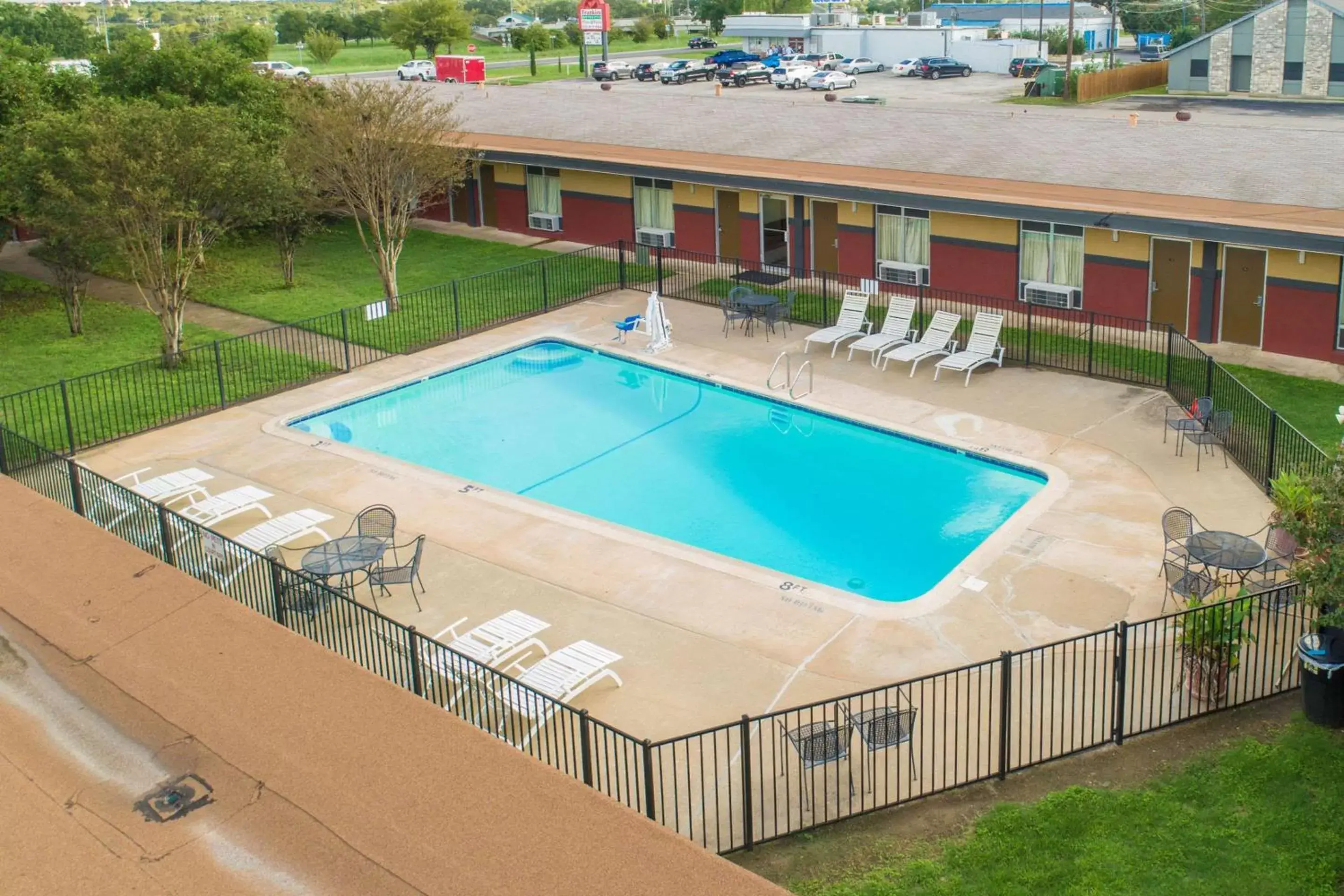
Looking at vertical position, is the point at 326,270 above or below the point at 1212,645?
above

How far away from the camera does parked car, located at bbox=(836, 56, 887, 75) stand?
8431 cm

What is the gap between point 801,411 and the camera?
2416 cm

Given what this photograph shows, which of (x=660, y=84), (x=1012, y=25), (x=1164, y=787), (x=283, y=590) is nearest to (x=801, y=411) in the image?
(x=283, y=590)

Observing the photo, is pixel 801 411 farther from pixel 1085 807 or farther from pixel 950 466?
pixel 1085 807

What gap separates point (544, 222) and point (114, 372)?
14475mm

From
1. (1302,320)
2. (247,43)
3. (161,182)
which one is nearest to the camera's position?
(1302,320)

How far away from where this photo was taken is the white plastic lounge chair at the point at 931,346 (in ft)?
82.9

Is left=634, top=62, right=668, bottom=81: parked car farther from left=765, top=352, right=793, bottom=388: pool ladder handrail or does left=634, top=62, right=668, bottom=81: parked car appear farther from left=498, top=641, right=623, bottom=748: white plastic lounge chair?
left=498, top=641, right=623, bottom=748: white plastic lounge chair

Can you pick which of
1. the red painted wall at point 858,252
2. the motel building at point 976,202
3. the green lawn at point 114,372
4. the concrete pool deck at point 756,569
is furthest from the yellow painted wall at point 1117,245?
the green lawn at point 114,372

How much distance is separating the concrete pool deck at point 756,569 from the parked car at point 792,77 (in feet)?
176

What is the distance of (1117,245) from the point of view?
88.1ft

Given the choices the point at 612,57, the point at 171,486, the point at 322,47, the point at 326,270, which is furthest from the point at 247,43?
the point at 612,57

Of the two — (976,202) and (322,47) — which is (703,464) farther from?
(322,47)

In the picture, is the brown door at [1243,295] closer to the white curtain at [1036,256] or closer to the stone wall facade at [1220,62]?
the white curtain at [1036,256]
